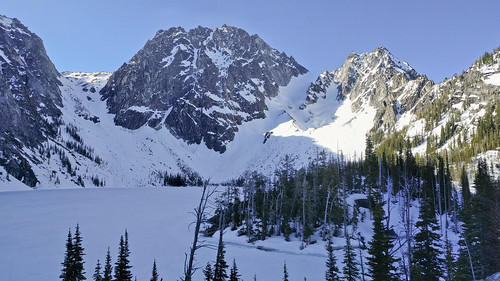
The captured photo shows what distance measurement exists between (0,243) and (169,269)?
31.5 metres

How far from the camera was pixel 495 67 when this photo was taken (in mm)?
194000

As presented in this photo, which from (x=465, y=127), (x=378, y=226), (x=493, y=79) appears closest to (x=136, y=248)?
(x=378, y=226)

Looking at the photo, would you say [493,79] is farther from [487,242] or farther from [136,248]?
[136,248]

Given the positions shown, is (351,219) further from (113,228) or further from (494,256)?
(113,228)

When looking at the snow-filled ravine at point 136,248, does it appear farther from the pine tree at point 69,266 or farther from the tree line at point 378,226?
the pine tree at point 69,266

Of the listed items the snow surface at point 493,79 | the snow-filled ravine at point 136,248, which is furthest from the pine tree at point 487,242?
the snow surface at point 493,79

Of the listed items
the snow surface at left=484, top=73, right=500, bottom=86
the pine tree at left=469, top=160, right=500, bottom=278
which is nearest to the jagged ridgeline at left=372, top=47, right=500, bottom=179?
the snow surface at left=484, top=73, right=500, bottom=86

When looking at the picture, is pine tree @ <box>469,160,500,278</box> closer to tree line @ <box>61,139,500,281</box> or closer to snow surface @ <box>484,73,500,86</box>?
tree line @ <box>61,139,500,281</box>

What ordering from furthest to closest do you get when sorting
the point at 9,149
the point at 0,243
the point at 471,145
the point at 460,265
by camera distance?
1. the point at 9,149
2. the point at 471,145
3. the point at 0,243
4. the point at 460,265

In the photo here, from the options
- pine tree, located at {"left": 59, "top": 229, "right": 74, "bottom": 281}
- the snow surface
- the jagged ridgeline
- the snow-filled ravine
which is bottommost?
the snow-filled ravine

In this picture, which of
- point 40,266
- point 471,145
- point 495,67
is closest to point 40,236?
point 40,266

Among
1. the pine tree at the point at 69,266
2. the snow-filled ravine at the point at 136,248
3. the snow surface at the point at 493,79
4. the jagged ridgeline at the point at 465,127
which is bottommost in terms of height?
the snow-filled ravine at the point at 136,248

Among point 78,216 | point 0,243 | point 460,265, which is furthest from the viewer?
point 78,216

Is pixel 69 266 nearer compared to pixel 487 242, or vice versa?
pixel 69 266
